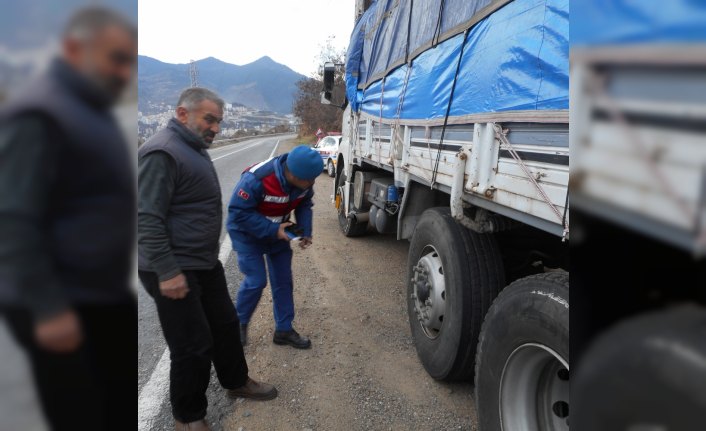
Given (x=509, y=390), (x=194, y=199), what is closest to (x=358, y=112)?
(x=194, y=199)

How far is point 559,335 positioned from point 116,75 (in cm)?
158

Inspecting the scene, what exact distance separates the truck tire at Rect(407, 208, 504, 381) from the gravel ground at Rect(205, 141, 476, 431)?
0.24 metres

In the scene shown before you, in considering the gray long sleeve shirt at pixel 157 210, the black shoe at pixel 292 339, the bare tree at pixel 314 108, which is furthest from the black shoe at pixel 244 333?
the bare tree at pixel 314 108

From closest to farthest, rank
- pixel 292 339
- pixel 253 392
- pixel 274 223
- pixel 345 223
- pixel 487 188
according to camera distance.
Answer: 1. pixel 487 188
2. pixel 253 392
3. pixel 274 223
4. pixel 292 339
5. pixel 345 223

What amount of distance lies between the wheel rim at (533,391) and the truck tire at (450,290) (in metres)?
0.69

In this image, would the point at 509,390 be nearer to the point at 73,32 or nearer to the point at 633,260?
the point at 633,260

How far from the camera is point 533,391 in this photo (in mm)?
1808

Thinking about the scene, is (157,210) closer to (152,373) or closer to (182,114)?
(182,114)

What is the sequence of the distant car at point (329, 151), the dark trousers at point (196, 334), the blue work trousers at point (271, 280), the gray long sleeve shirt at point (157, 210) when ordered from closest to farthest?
1. the gray long sleeve shirt at point (157, 210)
2. the dark trousers at point (196, 334)
3. the blue work trousers at point (271, 280)
4. the distant car at point (329, 151)

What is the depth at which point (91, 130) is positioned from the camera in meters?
0.40

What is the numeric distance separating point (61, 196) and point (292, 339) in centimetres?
323

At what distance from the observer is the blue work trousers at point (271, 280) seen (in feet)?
10.6

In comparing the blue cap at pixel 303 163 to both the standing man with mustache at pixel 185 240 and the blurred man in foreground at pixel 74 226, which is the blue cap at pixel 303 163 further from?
the blurred man in foreground at pixel 74 226

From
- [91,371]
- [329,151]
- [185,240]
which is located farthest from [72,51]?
[329,151]
